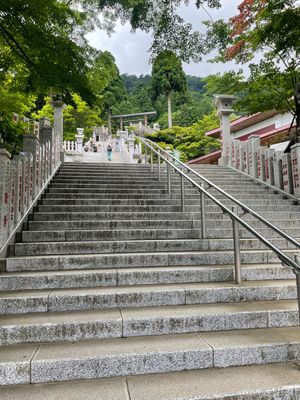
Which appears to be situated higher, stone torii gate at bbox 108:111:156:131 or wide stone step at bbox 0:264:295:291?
stone torii gate at bbox 108:111:156:131

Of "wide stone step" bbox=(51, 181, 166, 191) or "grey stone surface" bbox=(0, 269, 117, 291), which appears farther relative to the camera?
"wide stone step" bbox=(51, 181, 166, 191)

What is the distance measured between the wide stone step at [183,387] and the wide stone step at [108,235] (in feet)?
7.84

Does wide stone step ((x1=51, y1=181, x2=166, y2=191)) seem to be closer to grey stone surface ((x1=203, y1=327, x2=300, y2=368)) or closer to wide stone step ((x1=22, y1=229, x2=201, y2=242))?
wide stone step ((x1=22, y1=229, x2=201, y2=242))

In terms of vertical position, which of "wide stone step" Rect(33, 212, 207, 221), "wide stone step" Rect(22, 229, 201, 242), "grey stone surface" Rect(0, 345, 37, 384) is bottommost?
"grey stone surface" Rect(0, 345, 37, 384)

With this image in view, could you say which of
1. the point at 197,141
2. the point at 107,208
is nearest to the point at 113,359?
the point at 107,208

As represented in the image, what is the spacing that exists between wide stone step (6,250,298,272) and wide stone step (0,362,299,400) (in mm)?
1591

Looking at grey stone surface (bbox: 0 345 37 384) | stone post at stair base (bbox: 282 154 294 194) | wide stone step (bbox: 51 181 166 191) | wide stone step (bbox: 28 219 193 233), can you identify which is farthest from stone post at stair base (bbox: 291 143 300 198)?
grey stone surface (bbox: 0 345 37 384)

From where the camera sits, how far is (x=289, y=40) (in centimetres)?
618

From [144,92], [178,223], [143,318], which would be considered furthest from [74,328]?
[144,92]

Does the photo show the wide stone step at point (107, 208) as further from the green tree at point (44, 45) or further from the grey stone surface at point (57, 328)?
the grey stone surface at point (57, 328)

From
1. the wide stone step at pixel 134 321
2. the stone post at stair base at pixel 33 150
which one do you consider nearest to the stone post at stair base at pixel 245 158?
the stone post at stair base at pixel 33 150

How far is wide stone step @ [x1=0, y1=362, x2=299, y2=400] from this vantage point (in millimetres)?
2020

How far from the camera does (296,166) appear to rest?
7.08 meters

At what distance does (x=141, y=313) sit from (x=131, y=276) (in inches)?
24.5
